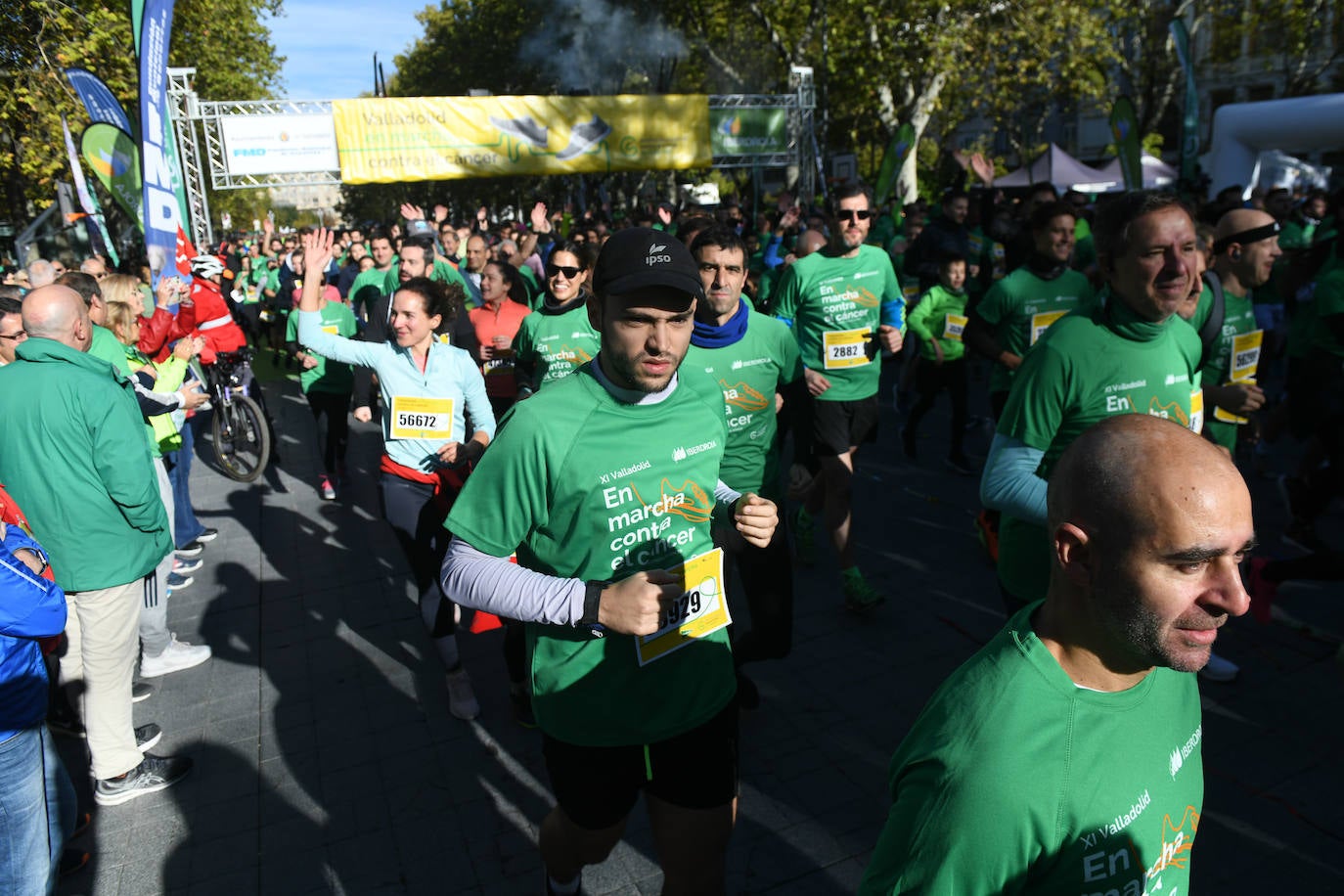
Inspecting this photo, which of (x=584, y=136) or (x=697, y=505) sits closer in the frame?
(x=697, y=505)

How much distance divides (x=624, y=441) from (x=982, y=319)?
401 centimetres

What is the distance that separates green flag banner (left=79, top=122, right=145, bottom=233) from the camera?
9.71 meters

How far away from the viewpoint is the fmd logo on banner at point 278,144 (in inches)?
679

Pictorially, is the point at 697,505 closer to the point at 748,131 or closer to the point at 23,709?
the point at 23,709

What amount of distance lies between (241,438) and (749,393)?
6587mm

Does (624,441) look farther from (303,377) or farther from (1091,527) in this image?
(303,377)

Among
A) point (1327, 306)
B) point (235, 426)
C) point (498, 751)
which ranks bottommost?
point (498, 751)

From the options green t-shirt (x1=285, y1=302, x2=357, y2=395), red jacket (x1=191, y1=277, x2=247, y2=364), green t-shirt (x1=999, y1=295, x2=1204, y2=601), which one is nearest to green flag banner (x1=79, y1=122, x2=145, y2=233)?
red jacket (x1=191, y1=277, x2=247, y2=364)

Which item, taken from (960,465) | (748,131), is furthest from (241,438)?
(748,131)

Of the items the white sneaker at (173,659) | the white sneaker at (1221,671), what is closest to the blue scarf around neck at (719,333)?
the white sneaker at (1221,671)

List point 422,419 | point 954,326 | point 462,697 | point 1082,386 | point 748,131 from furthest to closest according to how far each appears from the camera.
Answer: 1. point 748,131
2. point 954,326
3. point 422,419
4. point 462,697
5. point 1082,386

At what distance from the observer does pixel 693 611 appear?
2334 millimetres

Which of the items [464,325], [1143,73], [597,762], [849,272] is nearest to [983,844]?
[597,762]

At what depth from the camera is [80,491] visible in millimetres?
3453
